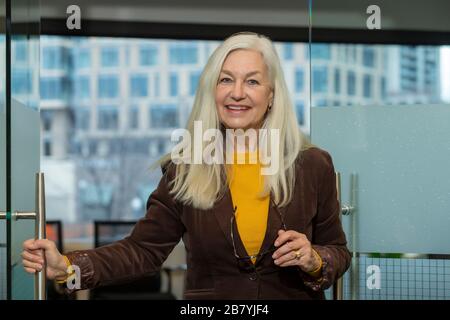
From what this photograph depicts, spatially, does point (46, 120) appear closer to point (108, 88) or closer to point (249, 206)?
point (108, 88)

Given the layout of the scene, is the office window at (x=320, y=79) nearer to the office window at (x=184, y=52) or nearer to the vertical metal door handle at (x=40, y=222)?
the vertical metal door handle at (x=40, y=222)

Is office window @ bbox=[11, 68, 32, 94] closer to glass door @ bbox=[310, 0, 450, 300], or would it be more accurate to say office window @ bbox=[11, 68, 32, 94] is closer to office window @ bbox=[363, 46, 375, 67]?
glass door @ bbox=[310, 0, 450, 300]

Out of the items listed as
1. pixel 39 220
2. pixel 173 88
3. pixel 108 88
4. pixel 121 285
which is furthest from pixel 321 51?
pixel 108 88

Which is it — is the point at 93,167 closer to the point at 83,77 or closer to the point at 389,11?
the point at 83,77

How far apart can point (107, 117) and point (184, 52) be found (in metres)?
0.71

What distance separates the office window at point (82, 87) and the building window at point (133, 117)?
349 millimetres

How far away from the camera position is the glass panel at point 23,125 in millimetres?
1176

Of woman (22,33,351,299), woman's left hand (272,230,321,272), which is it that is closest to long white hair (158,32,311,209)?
woman (22,33,351,299)

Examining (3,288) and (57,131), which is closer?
(3,288)

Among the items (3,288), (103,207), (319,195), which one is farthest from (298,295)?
(103,207)

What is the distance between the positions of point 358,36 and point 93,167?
3627 millimetres

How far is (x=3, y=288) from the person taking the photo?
1.28 m

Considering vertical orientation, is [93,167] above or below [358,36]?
Result: below

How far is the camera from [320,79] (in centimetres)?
147
